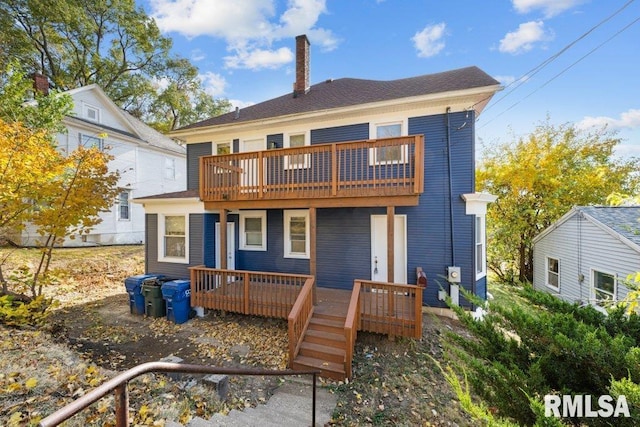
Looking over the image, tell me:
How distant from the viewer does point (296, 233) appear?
9.66 m

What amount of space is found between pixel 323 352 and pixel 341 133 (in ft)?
21.7

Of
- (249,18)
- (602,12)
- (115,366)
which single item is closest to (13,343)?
(115,366)

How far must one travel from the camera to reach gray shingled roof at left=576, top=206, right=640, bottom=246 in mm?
9570

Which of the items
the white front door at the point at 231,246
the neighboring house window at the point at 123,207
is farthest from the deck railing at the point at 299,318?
the neighboring house window at the point at 123,207

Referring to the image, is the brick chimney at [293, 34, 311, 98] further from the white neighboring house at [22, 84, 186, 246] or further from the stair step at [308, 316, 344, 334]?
the white neighboring house at [22, 84, 186, 246]

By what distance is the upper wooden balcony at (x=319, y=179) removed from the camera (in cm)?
675

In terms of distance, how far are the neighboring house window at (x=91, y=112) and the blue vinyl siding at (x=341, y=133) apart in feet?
52.8

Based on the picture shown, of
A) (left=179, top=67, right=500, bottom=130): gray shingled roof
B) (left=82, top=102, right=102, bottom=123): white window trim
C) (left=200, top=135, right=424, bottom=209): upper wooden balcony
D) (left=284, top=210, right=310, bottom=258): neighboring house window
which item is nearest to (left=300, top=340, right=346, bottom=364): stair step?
(left=200, top=135, right=424, bottom=209): upper wooden balcony

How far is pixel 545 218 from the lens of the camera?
14398 millimetres

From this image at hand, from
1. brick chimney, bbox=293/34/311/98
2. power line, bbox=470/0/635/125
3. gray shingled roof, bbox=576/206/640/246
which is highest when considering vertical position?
brick chimney, bbox=293/34/311/98

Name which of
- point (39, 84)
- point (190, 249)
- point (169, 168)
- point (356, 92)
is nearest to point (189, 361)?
point (190, 249)

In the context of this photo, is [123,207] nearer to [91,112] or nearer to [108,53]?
[91,112]

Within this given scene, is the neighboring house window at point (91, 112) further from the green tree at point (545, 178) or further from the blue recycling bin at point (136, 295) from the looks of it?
the green tree at point (545, 178)

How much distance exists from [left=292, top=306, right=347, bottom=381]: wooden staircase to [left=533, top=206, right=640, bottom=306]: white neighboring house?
27.8 ft
